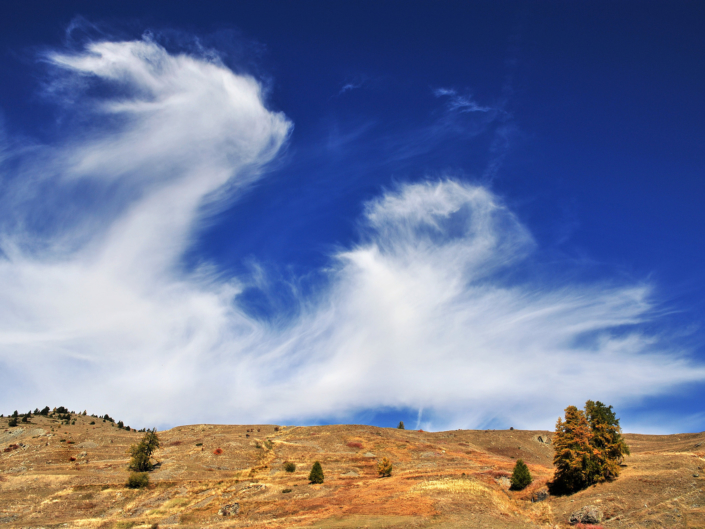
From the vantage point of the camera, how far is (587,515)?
37406 millimetres

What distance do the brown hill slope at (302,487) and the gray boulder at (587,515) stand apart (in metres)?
0.76

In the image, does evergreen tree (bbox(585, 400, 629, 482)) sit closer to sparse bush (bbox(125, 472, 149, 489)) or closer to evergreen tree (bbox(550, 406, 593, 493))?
evergreen tree (bbox(550, 406, 593, 493))

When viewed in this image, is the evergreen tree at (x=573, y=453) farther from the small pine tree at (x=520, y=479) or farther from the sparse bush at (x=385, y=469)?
the sparse bush at (x=385, y=469)

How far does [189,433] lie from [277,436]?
23.5m

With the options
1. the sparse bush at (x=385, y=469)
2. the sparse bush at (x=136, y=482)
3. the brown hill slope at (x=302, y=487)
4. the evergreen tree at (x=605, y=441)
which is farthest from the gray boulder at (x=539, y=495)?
the sparse bush at (x=136, y=482)

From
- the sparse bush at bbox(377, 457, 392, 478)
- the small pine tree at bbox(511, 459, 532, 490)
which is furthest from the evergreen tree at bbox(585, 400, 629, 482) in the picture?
the sparse bush at bbox(377, 457, 392, 478)

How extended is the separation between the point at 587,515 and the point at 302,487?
35.7 metres

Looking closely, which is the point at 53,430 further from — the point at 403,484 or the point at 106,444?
the point at 403,484

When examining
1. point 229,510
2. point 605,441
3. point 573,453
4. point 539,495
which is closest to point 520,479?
point 539,495

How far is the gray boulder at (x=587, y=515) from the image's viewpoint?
36.8m

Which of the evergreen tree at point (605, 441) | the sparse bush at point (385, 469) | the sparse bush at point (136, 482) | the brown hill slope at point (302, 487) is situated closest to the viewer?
the brown hill slope at point (302, 487)

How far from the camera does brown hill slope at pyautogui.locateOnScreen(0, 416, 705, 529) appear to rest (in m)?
37.8

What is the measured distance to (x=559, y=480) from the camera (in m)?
48.0

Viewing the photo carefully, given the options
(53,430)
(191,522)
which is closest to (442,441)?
(191,522)
